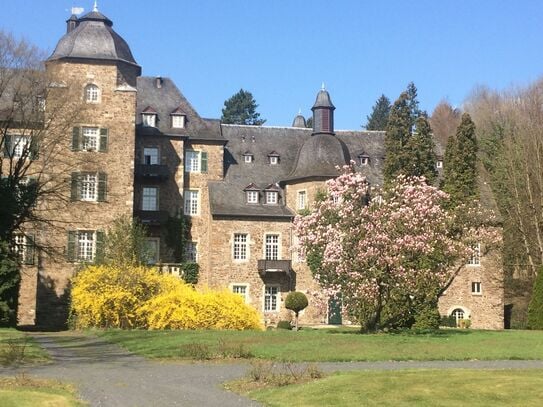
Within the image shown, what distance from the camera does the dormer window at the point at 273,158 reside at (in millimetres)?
50500

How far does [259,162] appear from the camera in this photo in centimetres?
5047

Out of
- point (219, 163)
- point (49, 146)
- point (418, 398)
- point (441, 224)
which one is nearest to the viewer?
point (418, 398)

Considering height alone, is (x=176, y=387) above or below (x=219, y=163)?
below

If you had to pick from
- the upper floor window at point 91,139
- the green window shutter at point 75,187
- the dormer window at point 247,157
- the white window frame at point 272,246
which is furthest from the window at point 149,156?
the white window frame at point 272,246

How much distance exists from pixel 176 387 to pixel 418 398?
4824 mm

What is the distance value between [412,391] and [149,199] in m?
34.3

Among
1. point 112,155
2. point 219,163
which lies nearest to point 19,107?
point 112,155

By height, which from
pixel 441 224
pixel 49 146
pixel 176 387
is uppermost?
pixel 49 146

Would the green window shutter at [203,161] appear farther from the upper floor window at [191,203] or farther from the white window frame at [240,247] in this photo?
the white window frame at [240,247]

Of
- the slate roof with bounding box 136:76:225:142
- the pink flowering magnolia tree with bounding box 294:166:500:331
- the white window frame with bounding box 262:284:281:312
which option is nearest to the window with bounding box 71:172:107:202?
the slate roof with bounding box 136:76:225:142

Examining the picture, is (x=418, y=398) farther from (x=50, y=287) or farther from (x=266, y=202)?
(x=266, y=202)

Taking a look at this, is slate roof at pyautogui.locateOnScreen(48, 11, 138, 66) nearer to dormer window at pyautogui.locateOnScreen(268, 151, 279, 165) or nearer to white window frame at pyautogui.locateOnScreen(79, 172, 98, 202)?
white window frame at pyautogui.locateOnScreen(79, 172, 98, 202)

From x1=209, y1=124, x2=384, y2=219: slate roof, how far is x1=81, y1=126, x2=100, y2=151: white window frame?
25.3 feet

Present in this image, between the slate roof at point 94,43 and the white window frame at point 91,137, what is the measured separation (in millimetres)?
3999
